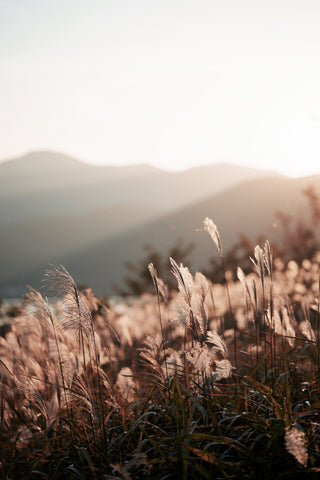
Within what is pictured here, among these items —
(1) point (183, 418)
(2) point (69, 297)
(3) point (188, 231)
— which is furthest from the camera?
(3) point (188, 231)

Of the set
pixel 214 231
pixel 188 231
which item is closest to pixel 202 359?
pixel 214 231

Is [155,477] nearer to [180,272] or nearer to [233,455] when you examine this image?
[233,455]

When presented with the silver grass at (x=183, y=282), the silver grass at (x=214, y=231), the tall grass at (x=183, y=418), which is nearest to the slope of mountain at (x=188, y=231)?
the silver grass at (x=214, y=231)

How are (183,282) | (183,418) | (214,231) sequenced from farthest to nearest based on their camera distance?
(214,231) < (183,282) < (183,418)

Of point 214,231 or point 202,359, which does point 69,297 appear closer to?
point 202,359

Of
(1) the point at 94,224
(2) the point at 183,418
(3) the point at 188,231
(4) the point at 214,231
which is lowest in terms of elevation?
(2) the point at 183,418

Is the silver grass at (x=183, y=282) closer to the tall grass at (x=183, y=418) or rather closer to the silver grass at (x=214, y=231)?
the tall grass at (x=183, y=418)

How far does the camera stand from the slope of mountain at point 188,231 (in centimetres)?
10681

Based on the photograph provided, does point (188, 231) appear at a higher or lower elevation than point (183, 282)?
higher

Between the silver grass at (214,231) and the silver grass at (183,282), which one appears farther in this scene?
the silver grass at (214,231)

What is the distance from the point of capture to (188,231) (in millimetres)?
123938

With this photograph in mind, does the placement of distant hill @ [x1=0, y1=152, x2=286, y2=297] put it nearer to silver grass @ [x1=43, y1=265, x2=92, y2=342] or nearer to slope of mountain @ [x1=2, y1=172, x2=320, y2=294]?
slope of mountain @ [x1=2, y1=172, x2=320, y2=294]

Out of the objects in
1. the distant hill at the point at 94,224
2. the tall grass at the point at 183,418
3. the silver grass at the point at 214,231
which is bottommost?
the tall grass at the point at 183,418

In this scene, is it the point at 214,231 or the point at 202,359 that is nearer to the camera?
the point at 202,359
